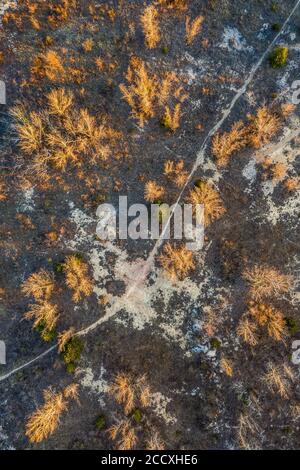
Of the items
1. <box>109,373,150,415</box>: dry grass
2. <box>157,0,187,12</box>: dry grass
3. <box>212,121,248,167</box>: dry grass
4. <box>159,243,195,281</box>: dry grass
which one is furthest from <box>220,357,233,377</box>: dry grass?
<box>157,0,187,12</box>: dry grass

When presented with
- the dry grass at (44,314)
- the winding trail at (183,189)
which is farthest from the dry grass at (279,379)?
the dry grass at (44,314)

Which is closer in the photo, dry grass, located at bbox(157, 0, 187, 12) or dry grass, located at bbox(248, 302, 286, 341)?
dry grass, located at bbox(248, 302, 286, 341)

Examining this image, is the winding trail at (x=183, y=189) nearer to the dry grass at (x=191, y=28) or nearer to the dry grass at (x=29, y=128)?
the dry grass at (x=191, y=28)

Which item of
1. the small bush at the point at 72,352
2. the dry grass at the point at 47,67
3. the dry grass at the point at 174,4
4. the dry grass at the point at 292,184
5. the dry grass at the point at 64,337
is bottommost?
the small bush at the point at 72,352

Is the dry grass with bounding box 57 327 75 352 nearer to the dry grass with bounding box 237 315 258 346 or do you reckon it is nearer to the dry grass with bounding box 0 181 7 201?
the dry grass with bounding box 0 181 7 201
